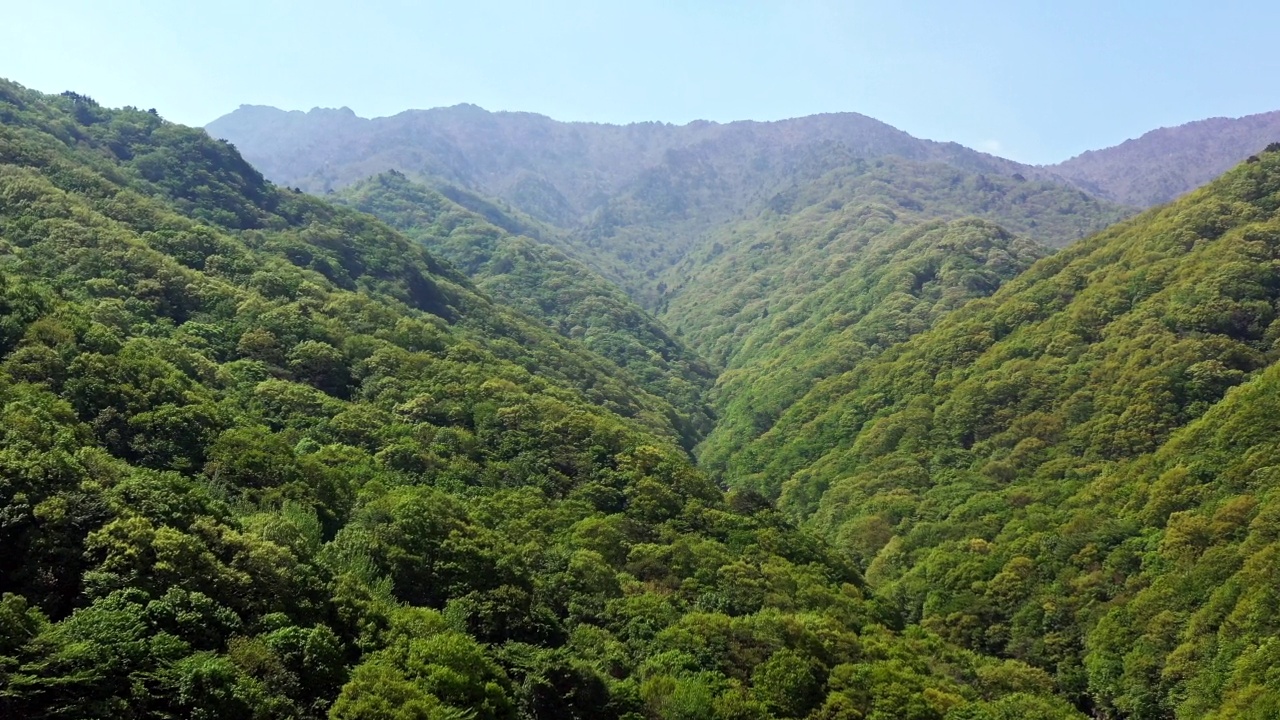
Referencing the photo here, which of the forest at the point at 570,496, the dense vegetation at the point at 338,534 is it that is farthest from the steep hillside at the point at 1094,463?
the dense vegetation at the point at 338,534

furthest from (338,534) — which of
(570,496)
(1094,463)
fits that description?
(1094,463)

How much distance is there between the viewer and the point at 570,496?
72.9 metres

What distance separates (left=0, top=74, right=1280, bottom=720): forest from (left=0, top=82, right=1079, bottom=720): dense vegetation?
0.77ft

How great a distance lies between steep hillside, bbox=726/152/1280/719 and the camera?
6406 centimetres

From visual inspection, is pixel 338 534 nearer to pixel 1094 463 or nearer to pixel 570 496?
pixel 570 496

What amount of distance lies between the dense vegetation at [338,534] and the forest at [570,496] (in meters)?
0.24

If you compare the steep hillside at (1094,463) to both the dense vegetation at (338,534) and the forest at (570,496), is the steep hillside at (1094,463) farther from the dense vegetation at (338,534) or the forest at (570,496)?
the dense vegetation at (338,534)

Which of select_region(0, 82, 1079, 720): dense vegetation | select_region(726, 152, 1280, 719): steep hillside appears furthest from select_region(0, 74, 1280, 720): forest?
select_region(726, 152, 1280, 719): steep hillside

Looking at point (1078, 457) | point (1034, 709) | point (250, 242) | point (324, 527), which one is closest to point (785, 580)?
point (1034, 709)

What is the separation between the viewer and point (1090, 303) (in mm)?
122375

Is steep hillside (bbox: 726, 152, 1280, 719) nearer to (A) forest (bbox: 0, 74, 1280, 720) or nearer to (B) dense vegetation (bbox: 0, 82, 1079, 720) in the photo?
(A) forest (bbox: 0, 74, 1280, 720)

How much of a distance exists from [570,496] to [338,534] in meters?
26.8

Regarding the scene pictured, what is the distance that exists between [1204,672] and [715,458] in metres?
88.1

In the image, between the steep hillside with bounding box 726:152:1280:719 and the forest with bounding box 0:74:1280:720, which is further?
the steep hillside with bounding box 726:152:1280:719
